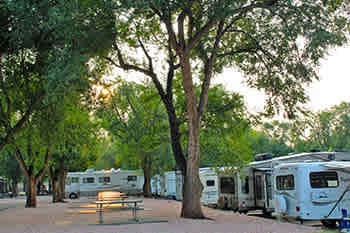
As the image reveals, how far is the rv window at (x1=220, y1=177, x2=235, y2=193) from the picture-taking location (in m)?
22.7

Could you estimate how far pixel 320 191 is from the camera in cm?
1508

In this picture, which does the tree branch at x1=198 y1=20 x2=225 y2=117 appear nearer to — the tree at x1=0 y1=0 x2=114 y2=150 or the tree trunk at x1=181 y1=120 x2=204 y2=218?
the tree trunk at x1=181 y1=120 x2=204 y2=218

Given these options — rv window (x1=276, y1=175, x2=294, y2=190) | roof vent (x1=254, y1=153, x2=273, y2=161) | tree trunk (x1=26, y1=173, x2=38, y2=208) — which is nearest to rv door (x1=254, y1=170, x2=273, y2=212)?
roof vent (x1=254, y1=153, x2=273, y2=161)

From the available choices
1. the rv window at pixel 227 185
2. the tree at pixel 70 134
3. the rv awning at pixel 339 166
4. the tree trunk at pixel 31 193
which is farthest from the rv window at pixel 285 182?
the tree trunk at pixel 31 193

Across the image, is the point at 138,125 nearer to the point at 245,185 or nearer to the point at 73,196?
the point at 245,185

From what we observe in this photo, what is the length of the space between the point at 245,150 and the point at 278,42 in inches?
331

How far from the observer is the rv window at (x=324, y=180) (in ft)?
49.8

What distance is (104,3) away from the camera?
44.2 ft

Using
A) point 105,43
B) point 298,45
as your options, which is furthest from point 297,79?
point 105,43

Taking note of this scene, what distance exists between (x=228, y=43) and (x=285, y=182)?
6505 mm

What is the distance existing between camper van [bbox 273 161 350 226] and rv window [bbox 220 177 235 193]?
6872mm

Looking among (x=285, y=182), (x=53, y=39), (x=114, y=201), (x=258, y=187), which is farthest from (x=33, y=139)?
(x=285, y=182)

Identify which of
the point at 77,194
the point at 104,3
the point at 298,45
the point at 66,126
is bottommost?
the point at 77,194

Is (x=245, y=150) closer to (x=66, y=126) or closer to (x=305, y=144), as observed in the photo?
(x=66, y=126)
